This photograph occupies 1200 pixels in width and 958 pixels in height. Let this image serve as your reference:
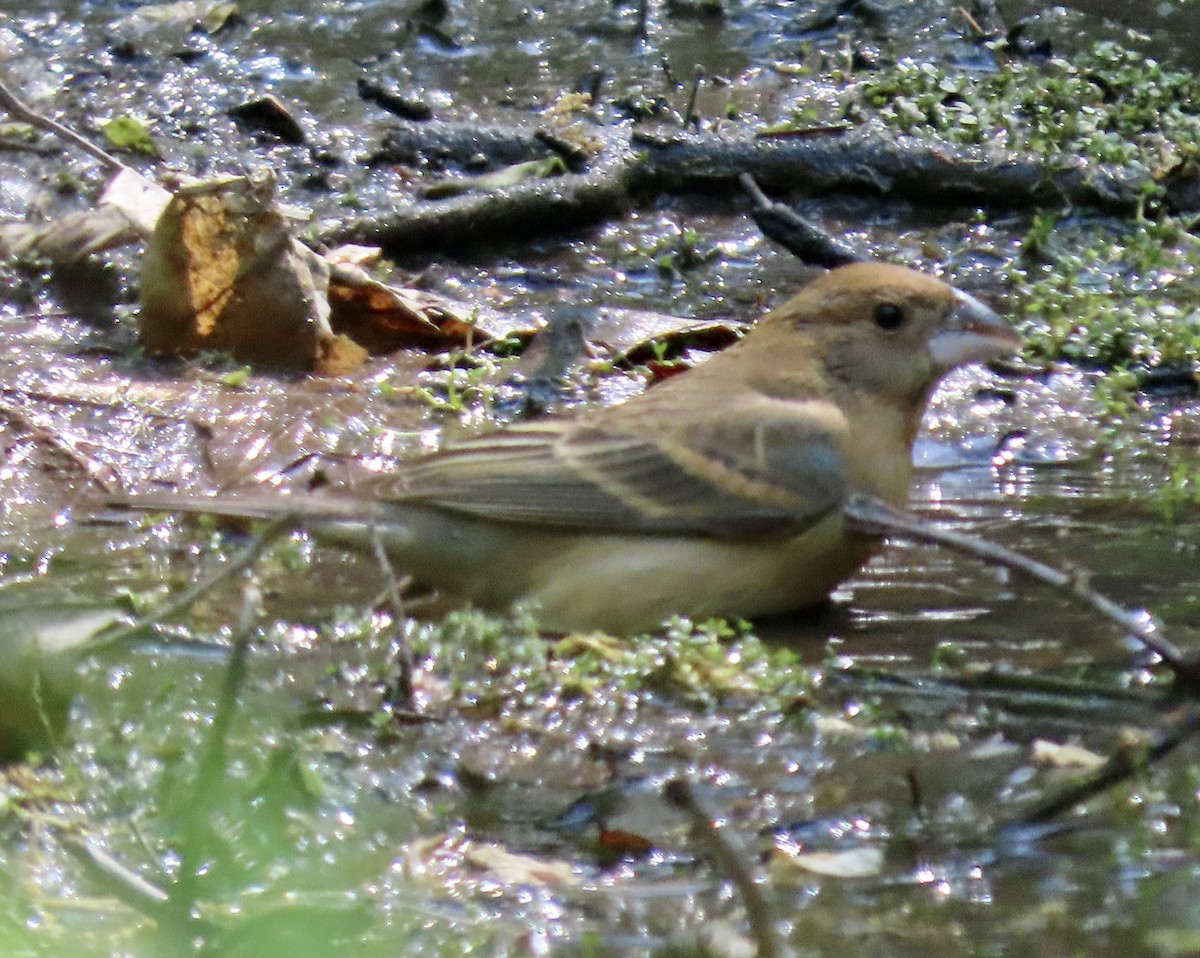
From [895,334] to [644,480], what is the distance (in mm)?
926

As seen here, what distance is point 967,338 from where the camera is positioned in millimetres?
5961

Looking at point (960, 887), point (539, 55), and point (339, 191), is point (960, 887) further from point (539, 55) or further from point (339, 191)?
point (539, 55)

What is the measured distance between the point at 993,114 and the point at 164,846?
6285 mm

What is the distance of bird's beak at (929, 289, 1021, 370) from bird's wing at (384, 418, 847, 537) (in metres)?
0.54

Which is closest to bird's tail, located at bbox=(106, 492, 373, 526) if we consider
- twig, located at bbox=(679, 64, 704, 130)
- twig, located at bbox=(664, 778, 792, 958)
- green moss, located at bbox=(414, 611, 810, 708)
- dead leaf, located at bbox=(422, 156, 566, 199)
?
green moss, located at bbox=(414, 611, 810, 708)

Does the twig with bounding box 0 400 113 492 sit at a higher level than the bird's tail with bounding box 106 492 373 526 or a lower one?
lower

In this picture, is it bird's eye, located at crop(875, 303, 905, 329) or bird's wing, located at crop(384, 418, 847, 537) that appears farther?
bird's eye, located at crop(875, 303, 905, 329)

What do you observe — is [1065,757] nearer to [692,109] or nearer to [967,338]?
[967,338]

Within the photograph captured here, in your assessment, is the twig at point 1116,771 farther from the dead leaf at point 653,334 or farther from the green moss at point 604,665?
the dead leaf at point 653,334

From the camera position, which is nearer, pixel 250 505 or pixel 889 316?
pixel 250 505

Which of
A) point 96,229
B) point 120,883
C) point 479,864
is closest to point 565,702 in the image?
point 479,864

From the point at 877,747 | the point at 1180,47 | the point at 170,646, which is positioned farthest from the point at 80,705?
the point at 1180,47

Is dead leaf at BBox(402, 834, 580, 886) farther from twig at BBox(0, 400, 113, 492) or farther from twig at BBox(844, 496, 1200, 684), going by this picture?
twig at BBox(0, 400, 113, 492)

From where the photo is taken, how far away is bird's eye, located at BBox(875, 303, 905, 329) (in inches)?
235
